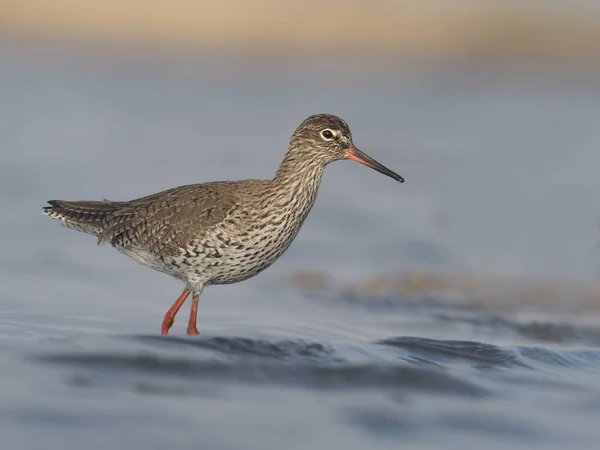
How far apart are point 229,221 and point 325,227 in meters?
4.94

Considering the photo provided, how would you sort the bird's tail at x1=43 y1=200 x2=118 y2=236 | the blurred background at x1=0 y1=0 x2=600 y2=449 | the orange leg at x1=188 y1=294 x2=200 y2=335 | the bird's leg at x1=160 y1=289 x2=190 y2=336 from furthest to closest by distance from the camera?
the bird's tail at x1=43 y1=200 x2=118 y2=236
the bird's leg at x1=160 y1=289 x2=190 y2=336
the orange leg at x1=188 y1=294 x2=200 y2=335
the blurred background at x1=0 y1=0 x2=600 y2=449

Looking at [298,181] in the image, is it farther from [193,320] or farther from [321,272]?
[321,272]

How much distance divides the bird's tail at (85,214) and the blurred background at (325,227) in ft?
1.93

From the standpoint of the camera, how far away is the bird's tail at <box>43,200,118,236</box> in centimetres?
1080

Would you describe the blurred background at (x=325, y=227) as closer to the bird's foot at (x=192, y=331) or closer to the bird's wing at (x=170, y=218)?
the bird's foot at (x=192, y=331)

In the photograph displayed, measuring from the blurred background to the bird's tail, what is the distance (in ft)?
1.93

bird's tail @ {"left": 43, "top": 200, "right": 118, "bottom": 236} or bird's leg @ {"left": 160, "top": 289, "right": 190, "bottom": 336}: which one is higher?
bird's tail @ {"left": 43, "top": 200, "right": 118, "bottom": 236}

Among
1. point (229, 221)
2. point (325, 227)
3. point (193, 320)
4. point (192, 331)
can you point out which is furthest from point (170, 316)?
point (325, 227)

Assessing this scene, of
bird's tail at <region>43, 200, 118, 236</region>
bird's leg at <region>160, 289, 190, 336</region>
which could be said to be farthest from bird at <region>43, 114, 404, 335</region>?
bird's tail at <region>43, 200, 118, 236</region>

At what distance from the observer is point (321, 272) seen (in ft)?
41.5

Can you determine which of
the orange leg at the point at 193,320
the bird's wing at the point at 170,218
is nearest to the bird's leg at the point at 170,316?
the orange leg at the point at 193,320

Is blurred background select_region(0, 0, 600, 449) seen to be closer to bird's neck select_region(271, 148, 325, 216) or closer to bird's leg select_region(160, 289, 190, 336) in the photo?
bird's leg select_region(160, 289, 190, 336)

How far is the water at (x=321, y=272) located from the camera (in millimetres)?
7688

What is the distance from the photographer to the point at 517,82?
907 inches
